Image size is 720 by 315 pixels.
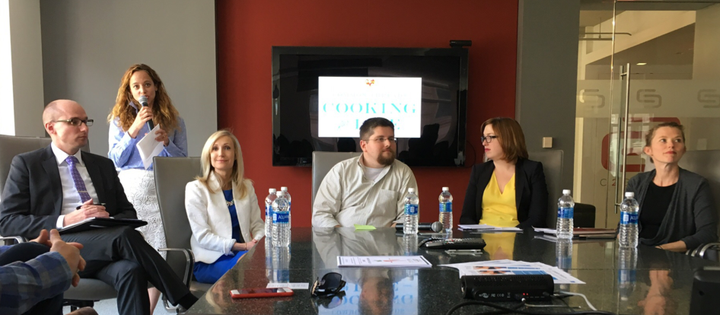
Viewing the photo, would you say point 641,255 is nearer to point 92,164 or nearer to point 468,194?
point 468,194

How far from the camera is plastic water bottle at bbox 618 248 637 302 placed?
127 cm

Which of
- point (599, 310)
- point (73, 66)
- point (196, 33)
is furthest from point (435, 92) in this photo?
point (599, 310)

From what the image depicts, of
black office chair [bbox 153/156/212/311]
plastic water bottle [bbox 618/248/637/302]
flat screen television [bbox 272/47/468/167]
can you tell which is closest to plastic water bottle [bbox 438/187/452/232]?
plastic water bottle [bbox 618/248/637/302]

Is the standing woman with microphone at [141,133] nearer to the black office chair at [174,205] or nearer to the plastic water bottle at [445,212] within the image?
the black office chair at [174,205]

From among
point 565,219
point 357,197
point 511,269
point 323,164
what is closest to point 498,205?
point 565,219

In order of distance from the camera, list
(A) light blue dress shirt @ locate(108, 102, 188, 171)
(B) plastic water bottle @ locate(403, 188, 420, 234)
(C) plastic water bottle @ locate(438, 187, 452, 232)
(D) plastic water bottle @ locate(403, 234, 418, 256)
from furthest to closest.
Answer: (A) light blue dress shirt @ locate(108, 102, 188, 171), (C) plastic water bottle @ locate(438, 187, 452, 232), (B) plastic water bottle @ locate(403, 188, 420, 234), (D) plastic water bottle @ locate(403, 234, 418, 256)

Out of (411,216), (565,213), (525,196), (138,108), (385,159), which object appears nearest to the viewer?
(565,213)

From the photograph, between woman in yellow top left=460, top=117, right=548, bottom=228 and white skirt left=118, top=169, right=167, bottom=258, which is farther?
white skirt left=118, top=169, right=167, bottom=258

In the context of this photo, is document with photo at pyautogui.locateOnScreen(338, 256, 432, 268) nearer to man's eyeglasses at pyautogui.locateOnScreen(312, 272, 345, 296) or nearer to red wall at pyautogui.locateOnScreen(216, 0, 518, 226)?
man's eyeglasses at pyautogui.locateOnScreen(312, 272, 345, 296)

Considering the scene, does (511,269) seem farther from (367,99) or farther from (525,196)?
(367,99)

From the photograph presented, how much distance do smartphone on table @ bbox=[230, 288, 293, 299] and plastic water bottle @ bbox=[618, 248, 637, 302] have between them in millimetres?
810

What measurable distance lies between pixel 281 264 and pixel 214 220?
3.62ft

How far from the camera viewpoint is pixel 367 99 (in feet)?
14.8

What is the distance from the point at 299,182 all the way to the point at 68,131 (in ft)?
7.44
